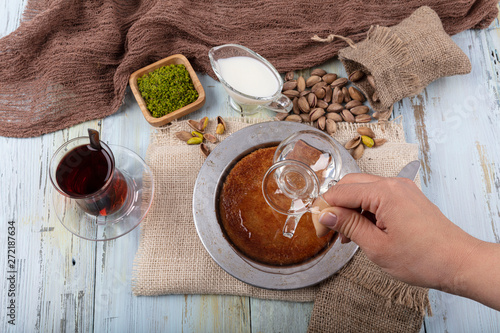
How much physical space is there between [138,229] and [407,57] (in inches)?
38.2

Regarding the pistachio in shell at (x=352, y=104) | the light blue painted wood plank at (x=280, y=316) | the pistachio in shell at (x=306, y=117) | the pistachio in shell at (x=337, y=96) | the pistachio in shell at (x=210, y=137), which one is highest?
the pistachio in shell at (x=337, y=96)

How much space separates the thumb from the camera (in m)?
0.78

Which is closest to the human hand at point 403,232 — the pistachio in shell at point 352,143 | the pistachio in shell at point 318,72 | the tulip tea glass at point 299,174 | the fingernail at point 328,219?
the fingernail at point 328,219

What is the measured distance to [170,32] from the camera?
1.26 meters

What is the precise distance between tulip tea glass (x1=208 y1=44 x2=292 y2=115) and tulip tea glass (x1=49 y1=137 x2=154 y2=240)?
362mm

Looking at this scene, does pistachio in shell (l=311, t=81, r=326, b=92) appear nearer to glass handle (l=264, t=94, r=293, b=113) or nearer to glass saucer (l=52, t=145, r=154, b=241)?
glass handle (l=264, t=94, r=293, b=113)

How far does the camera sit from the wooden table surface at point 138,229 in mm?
1114

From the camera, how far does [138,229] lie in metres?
1.15

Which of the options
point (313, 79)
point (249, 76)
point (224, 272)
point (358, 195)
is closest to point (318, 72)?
point (313, 79)

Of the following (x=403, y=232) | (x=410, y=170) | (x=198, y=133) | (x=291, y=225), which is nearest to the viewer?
(x=403, y=232)

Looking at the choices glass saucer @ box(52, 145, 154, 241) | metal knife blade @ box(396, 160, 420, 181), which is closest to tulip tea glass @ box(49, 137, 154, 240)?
glass saucer @ box(52, 145, 154, 241)

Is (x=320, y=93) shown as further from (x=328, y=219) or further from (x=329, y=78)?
(x=328, y=219)

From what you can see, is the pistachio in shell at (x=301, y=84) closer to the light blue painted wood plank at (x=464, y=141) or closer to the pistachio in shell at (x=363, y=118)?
the pistachio in shell at (x=363, y=118)

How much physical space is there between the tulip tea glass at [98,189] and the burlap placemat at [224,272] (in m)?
0.06
